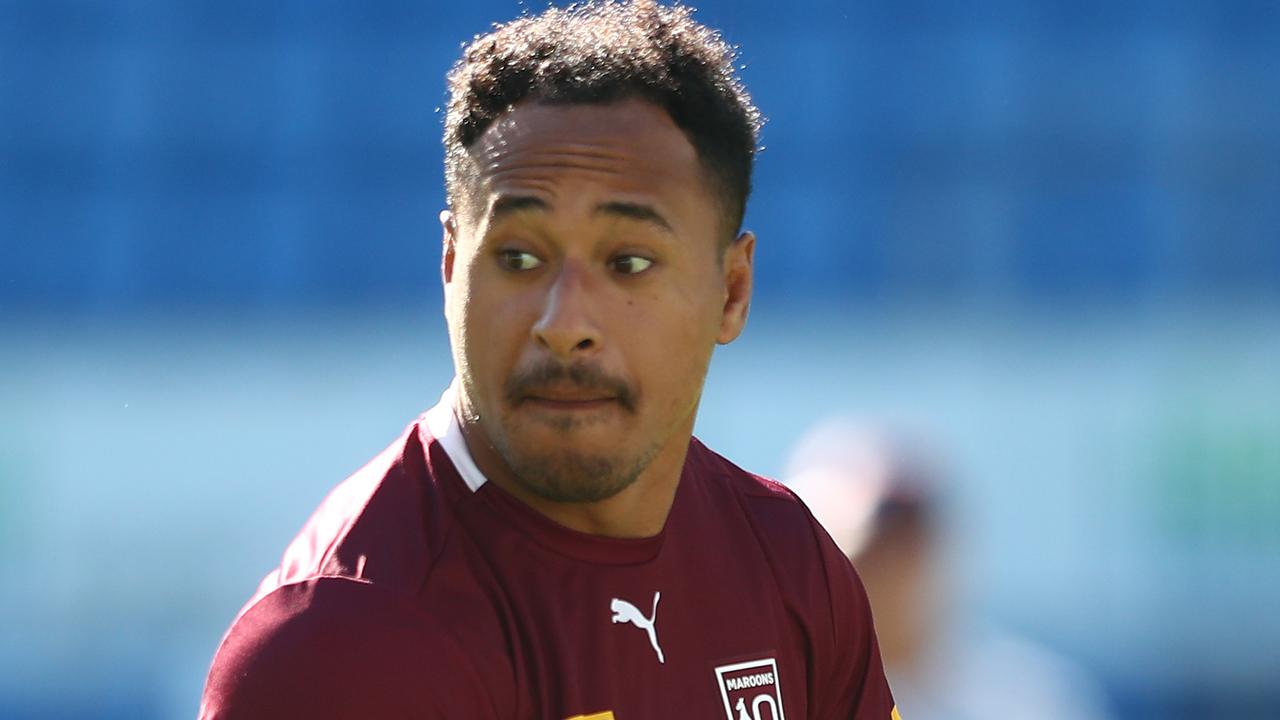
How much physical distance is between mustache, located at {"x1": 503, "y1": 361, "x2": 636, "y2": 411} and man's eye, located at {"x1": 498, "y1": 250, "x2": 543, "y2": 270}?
0.11 metres

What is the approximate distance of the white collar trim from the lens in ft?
5.68

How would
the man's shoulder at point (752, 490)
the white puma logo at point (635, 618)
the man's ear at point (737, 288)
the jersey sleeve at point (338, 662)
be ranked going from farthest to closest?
1. the man's shoulder at point (752, 490)
2. the man's ear at point (737, 288)
3. the white puma logo at point (635, 618)
4. the jersey sleeve at point (338, 662)

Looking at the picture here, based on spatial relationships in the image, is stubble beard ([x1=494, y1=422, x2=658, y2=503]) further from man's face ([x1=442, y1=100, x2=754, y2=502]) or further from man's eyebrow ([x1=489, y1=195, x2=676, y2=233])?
man's eyebrow ([x1=489, y1=195, x2=676, y2=233])

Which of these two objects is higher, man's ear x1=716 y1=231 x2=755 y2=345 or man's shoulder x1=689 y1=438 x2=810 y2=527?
man's ear x1=716 y1=231 x2=755 y2=345

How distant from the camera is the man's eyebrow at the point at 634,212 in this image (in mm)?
1650

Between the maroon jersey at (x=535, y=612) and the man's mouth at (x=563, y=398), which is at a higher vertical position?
the man's mouth at (x=563, y=398)

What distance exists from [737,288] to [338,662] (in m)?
0.66

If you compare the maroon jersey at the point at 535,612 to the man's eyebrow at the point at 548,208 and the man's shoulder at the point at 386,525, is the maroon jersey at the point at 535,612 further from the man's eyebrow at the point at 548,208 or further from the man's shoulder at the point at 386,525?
the man's eyebrow at the point at 548,208

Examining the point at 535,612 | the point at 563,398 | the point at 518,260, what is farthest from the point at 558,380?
the point at 535,612

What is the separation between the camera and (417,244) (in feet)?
23.2

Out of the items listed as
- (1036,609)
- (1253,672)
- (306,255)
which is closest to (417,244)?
(306,255)

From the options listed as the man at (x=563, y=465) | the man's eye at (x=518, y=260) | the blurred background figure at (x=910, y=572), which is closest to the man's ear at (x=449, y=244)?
the man at (x=563, y=465)

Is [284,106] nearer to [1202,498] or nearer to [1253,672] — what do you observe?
[1202,498]

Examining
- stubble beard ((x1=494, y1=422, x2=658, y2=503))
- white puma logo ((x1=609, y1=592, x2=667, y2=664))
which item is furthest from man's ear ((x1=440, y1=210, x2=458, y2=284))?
white puma logo ((x1=609, y1=592, x2=667, y2=664))
